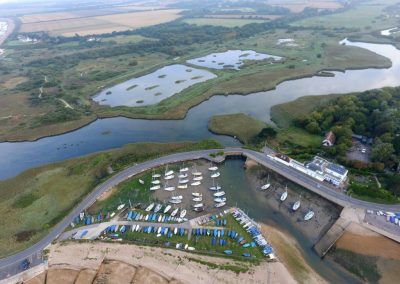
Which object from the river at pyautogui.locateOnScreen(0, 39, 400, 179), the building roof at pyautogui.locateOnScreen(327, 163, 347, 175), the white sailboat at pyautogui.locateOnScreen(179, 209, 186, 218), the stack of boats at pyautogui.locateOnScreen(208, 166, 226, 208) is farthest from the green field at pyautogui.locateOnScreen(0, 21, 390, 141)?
the building roof at pyautogui.locateOnScreen(327, 163, 347, 175)

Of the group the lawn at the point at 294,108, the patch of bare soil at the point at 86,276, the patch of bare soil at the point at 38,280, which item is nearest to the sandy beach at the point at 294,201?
the lawn at the point at 294,108

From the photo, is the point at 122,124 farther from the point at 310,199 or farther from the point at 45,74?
the point at 45,74

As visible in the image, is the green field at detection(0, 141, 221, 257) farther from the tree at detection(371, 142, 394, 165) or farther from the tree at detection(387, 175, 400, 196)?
the tree at detection(387, 175, 400, 196)

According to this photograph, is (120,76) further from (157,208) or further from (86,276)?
(86,276)

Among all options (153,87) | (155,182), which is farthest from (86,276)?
(153,87)

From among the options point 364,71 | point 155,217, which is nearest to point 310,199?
point 155,217

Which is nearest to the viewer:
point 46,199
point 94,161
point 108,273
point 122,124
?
point 108,273
